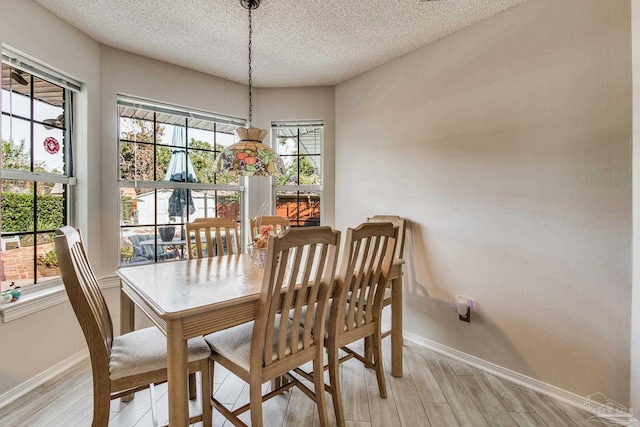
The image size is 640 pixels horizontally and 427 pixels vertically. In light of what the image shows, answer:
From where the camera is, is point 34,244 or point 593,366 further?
point 34,244

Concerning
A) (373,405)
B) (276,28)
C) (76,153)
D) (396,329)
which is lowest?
(373,405)

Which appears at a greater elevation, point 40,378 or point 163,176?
point 163,176

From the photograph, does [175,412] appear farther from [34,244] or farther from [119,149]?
[119,149]

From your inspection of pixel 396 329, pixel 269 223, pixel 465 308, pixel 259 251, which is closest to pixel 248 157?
pixel 259 251

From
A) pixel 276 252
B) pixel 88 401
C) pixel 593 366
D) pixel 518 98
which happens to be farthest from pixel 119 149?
pixel 593 366

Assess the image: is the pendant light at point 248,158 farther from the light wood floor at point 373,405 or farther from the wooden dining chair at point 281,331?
the light wood floor at point 373,405

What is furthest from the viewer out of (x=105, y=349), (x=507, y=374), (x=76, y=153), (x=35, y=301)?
(x=76, y=153)

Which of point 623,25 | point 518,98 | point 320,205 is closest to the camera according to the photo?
point 623,25

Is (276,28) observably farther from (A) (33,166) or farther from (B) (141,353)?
(B) (141,353)

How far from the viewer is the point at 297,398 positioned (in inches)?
71.5

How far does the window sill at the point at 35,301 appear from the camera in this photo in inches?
70.2

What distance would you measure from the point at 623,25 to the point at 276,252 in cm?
221

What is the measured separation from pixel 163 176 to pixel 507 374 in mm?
3274

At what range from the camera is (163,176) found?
2.86 m
